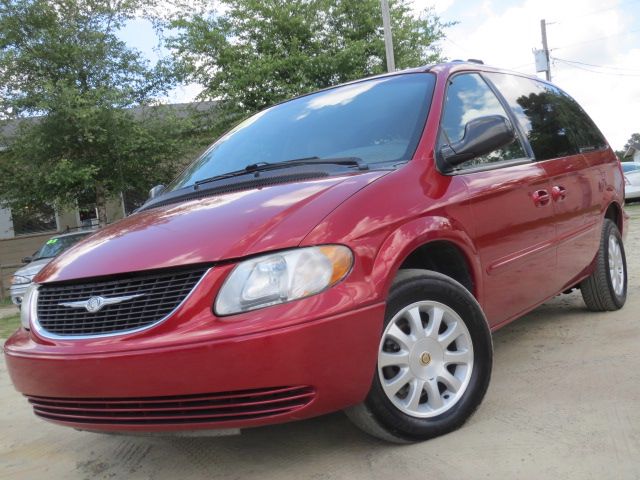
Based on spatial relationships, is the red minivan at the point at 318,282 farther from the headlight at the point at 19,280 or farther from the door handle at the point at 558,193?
the headlight at the point at 19,280

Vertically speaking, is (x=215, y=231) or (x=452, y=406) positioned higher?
(x=215, y=231)

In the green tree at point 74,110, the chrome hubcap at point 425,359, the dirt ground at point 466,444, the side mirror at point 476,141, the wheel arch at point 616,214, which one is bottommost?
the dirt ground at point 466,444

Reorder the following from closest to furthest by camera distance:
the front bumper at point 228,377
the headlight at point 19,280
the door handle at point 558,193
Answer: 1. the front bumper at point 228,377
2. the door handle at point 558,193
3. the headlight at point 19,280

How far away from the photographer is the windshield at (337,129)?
302cm

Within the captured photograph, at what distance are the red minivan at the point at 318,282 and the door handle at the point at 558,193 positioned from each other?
0.12m

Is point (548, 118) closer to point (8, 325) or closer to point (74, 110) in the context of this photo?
point (8, 325)

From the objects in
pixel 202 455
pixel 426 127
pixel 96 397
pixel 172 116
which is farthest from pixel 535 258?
pixel 172 116

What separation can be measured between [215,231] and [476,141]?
132cm

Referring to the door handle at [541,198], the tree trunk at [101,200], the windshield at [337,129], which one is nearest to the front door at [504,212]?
the door handle at [541,198]

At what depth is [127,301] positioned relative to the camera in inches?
88.4

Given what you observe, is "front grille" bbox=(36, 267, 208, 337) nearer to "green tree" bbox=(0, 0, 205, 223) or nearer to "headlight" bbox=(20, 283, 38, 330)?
"headlight" bbox=(20, 283, 38, 330)

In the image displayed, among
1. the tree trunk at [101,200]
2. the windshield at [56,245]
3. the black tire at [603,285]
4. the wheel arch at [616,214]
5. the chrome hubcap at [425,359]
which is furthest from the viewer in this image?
the tree trunk at [101,200]

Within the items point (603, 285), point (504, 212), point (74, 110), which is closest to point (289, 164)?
point (504, 212)

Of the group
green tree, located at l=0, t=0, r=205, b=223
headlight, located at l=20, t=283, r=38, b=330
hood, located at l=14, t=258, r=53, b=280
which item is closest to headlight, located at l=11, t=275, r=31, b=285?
hood, located at l=14, t=258, r=53, b=280
